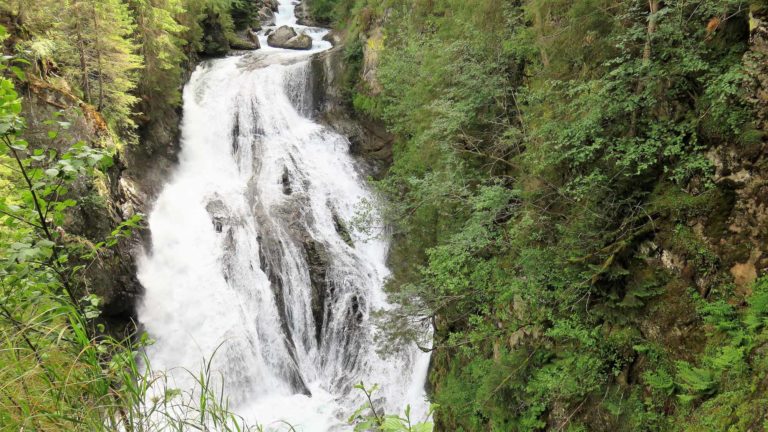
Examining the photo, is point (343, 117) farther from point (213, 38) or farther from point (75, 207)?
point (75, 207)

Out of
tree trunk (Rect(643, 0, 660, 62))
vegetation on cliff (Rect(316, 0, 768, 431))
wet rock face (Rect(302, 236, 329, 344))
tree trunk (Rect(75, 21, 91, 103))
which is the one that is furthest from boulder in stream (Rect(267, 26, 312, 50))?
tree trunk (Rect(643, 0, 660, 62))

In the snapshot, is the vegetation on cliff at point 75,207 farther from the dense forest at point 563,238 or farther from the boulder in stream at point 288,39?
the boulder in stream at point 288,39

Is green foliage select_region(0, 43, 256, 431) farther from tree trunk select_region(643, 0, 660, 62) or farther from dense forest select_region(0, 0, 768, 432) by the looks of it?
tree trunk select_region(643, 0, 660, 62)

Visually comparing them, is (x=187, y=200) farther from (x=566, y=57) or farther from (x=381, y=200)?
(x=566, y=57)

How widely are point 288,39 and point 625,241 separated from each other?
78.3 feet

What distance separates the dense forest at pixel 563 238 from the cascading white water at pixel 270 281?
219cm

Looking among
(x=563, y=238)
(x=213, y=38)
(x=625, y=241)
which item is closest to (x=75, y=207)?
(x=563, y=238)

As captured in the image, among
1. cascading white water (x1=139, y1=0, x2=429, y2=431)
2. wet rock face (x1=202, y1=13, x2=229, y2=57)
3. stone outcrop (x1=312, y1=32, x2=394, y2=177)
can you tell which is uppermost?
wet rock face (x1=202, y1=13, x2=229, y2=57)

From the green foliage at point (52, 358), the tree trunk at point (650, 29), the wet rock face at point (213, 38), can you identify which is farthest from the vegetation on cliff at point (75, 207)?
the tree trunk at point (650, 29)

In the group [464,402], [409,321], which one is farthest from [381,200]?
[464,402]

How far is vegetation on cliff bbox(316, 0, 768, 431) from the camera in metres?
3.86

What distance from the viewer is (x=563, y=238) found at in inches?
207

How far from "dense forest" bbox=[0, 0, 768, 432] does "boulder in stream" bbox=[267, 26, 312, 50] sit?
1575 centimetres

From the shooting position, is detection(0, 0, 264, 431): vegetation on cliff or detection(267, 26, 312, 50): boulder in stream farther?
detection(267, 26, 312, 50): boulder in stream
